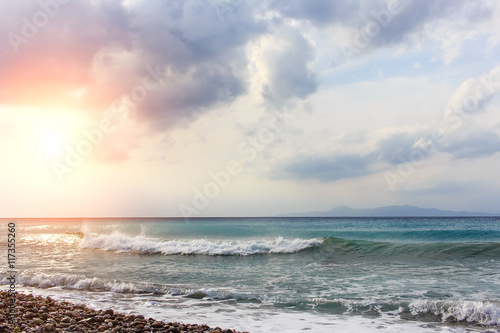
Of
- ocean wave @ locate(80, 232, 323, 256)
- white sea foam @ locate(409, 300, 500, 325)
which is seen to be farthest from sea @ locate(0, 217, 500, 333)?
ocean wave @ locate(80, 232, 323, 256)

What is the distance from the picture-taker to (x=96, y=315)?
347 inches

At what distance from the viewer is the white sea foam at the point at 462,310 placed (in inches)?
373

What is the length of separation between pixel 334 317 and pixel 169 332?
473cm

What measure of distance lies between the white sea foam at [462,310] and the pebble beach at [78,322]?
20.6 ft

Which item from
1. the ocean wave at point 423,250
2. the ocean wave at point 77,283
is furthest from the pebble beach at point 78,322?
the ocean wave at point 423,250

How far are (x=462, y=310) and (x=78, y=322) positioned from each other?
1033cm

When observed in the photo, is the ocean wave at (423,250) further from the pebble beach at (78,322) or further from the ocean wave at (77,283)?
the pebble beach at (78,322)

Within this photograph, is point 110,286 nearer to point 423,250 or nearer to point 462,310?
point 462,310

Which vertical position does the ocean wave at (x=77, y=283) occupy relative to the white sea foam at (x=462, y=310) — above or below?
below

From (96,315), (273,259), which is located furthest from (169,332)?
(273,259)

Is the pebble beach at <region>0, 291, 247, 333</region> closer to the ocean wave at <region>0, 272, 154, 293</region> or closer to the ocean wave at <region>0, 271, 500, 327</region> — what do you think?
the ocean wave at <region>0, 272, 154, 293</region>

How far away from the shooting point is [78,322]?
8.16 m

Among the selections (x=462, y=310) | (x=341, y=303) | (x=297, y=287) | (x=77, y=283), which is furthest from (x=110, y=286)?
(x=462, y=310)

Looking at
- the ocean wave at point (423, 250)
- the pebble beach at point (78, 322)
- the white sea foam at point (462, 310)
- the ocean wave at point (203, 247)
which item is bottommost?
the ocean wave at point (203, 247)
